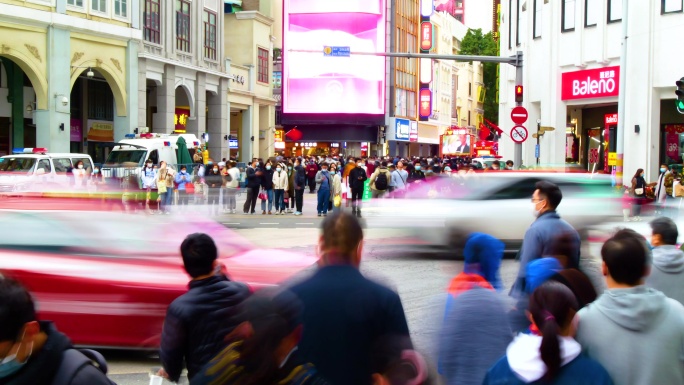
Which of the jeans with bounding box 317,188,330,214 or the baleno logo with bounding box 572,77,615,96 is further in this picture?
the baleno logo with bounding box 572,77,615,96

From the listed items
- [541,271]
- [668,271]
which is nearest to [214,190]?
[668,271]

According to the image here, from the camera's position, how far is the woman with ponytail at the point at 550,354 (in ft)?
11.1

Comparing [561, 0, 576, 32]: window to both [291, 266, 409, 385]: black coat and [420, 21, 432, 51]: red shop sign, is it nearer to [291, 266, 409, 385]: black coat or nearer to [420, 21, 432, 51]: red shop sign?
[291, 266, 409, 385]: black coat

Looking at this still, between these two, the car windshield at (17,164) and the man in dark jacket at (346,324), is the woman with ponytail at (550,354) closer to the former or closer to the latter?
the man in dark jacket at (346,324)

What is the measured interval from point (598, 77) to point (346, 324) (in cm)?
2856

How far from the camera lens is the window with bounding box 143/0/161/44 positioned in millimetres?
38125

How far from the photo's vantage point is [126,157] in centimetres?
3094

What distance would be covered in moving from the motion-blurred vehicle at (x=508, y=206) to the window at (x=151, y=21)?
89.7 ft

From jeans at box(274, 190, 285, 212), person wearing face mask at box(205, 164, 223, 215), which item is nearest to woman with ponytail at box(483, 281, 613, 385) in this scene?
person wearing face mask at box(205, 164, 223, 215)

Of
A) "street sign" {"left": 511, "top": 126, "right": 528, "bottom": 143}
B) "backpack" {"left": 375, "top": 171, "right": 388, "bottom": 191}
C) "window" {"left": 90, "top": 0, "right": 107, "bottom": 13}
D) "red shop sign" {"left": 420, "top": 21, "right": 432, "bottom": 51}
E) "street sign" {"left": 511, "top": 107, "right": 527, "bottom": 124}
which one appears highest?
"red shop sign" {"left": 420, "top": 21, "right": 432, "bottom": 51}

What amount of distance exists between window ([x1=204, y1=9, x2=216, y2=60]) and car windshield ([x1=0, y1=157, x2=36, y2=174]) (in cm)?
2112

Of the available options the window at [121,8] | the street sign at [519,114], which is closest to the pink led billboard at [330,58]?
the window at [121,8]

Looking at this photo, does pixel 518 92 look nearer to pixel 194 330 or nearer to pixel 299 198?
pixel 299 198

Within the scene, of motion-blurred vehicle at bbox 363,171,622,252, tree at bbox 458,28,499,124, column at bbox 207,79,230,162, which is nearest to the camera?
motion-blurred vehicle at bbox 363,171,622,252
